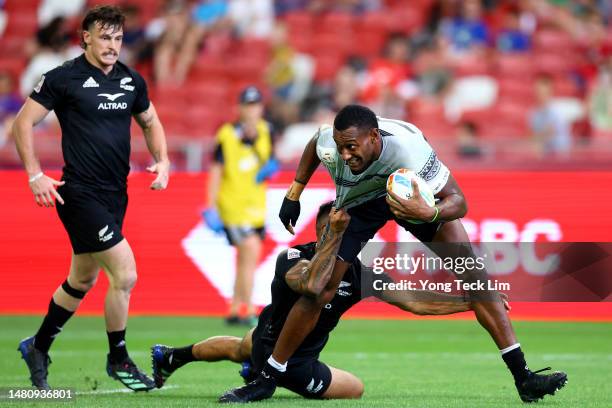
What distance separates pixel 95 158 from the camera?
7652 millimetres

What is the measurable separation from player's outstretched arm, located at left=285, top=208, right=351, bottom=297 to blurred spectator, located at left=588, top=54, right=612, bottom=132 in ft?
33.6

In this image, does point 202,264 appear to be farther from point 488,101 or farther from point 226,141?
point 488,101

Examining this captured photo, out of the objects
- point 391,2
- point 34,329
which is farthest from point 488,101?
point 34,329

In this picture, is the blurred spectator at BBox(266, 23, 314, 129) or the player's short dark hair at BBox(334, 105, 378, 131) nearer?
the player's short dark hair at BBox(334, 105, 378, 131)

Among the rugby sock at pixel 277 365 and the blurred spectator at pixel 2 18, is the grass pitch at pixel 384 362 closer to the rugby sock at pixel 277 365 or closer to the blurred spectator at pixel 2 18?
the rugby sock at pixel 277 365

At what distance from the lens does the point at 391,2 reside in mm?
20344

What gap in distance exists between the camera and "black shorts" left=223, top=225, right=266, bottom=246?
41.4ft

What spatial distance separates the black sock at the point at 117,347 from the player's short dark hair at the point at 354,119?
2.26m

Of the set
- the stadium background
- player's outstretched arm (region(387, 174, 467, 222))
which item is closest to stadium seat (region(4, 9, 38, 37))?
the stadium background

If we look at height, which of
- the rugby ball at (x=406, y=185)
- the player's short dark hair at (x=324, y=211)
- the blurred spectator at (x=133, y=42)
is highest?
the blurred spectator at (x=133, y=42)

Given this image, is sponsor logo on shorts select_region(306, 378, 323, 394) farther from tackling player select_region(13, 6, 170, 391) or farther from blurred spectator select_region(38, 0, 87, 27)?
blurred spectator select_region(38, 0, 87, 27)

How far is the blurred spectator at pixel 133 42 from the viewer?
19328 millimetres

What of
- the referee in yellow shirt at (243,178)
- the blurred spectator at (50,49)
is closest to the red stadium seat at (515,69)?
the referee in yellow shirt at (243,178)

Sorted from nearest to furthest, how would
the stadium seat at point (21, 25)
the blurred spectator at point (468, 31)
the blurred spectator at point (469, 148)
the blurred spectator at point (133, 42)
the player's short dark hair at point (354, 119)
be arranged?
the player's short dark hair at point (354, 119) < the blurred spectator at point (469, 148) < the blurred spectator at point (468, 31) < the blurred spectator at point (133, 42) < the stadium seat at point (21, 25)
